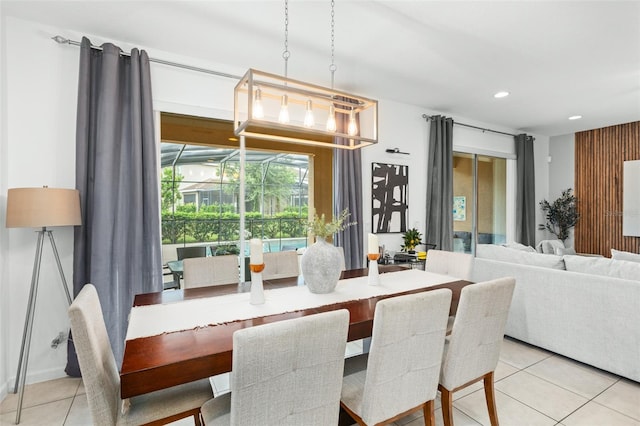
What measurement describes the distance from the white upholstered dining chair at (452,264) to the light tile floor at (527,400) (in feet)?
2.75

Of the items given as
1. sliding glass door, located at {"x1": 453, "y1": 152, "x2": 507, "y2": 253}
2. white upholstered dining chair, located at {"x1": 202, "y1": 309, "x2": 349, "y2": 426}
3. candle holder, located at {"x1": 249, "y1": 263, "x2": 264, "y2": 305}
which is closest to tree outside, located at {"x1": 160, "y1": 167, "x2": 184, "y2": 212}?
candle holder, located at {"x1": 249, "y1": 263, "x2": 264, "y2": 305}

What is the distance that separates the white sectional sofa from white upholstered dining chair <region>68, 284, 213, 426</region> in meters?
2.80

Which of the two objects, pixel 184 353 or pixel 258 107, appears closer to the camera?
pixel 184 353

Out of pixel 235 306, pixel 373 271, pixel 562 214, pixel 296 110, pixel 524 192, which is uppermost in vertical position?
pixel 296 110

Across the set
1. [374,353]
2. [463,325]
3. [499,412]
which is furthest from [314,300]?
[499,412]

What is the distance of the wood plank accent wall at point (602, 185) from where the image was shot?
540cm

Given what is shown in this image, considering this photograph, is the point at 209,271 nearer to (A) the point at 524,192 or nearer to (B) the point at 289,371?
(B) the point at 289,371

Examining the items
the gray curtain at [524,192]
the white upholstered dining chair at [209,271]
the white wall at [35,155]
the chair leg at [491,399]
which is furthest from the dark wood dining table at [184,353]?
the gray curtain at [524,192]

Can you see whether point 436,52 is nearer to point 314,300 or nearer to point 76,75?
point 314,300

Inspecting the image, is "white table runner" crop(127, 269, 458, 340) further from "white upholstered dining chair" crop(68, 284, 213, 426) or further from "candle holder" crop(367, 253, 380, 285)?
"white upholstered dining chair" crop(68, 284, 213, 426)

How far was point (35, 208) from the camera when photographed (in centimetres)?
219

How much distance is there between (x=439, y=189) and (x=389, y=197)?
80cm

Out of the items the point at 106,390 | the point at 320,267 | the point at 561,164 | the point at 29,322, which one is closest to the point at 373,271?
the point at 320,267

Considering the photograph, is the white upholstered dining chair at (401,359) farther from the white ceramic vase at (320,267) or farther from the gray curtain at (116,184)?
the gray curtain at (116,184)
